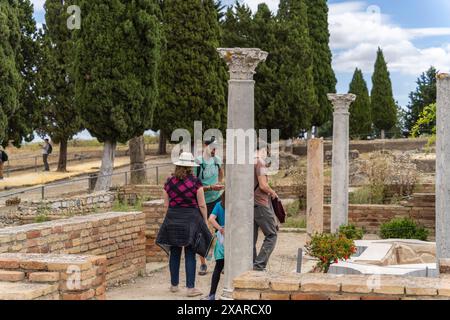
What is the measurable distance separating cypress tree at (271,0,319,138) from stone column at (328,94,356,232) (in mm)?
18095

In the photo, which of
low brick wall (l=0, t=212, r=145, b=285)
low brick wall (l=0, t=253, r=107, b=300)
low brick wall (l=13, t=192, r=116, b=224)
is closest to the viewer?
low brick wall (l=0, t=253, r=107, b=300)

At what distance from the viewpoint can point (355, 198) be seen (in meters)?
18.3

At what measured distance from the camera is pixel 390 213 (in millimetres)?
15391

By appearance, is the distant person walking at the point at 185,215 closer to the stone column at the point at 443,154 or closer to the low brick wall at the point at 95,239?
the low brick wall at the point at 95,239

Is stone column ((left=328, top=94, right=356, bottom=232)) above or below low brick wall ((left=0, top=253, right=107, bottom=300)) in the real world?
above

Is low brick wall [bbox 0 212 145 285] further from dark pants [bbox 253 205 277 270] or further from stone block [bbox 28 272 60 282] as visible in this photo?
dark pants [bbox 253 205 277 270]

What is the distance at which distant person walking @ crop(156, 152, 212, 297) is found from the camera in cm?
791

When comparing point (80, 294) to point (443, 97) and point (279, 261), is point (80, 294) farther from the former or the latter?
point (279, 261)

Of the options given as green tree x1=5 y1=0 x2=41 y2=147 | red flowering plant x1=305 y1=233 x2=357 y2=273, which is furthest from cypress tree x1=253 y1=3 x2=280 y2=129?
red flowering plant x1=305 y1=233 x2=357 y2=273

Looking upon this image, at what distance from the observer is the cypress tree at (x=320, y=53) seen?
3453 cm

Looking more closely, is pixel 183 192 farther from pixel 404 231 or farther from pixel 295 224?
pixel 295 224
